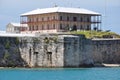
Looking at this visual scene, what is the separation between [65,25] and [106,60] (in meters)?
14.5

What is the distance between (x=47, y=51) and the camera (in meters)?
59.7

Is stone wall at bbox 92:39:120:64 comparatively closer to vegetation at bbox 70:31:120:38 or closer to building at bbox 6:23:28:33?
vegetation at bbox 70:31:120:38

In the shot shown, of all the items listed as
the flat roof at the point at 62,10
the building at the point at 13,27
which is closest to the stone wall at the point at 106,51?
the flat roof at the point at 62,10

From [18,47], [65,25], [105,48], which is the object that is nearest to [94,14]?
[65,25]

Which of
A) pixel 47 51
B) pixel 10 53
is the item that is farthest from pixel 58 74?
pixel 10 53

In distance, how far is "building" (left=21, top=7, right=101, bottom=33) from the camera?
80812mm

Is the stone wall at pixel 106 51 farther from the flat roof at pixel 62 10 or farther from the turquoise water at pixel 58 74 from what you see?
the flat roof at pixel 62 10

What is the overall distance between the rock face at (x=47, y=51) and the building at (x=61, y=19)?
756 inches

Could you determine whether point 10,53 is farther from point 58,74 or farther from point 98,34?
point 98,34

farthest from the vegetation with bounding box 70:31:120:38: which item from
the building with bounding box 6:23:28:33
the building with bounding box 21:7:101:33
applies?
the building with bounding box 6:23:28:33

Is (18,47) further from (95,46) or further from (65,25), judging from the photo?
(65,25)

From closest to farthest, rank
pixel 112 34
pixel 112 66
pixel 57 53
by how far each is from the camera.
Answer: pixel 57 53 → pixel 112 66 → pixel 112 34

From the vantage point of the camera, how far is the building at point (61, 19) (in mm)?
80812

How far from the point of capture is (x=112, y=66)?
6569 centimetres
